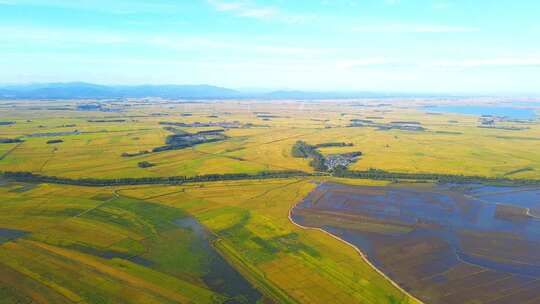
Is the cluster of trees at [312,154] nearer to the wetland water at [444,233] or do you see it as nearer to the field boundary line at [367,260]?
the wetland water at [444,233]

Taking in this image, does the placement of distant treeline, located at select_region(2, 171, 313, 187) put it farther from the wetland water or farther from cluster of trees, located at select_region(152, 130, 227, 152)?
cluster of trees, located at select_region(152, 130, 227, 152)

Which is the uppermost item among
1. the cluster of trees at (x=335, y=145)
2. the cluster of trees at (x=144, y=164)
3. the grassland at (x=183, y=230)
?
the cluster of trees at (x=335, y=145)

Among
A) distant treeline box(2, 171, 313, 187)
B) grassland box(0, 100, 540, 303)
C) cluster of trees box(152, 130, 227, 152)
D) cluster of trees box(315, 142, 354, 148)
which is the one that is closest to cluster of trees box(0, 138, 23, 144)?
grassland box(0, 100, 540, 303)

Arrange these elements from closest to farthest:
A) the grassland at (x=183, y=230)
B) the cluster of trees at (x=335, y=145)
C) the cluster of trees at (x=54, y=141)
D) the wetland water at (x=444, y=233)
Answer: the grassland at (x=183, y=230), the wetland water at (x=444, y=233), the cluster of trees at (x=54, y=141), the cluster of trees at (x=335, y=145)

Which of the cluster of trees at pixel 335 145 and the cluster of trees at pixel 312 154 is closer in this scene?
the cluster of trees at pixel 312 154

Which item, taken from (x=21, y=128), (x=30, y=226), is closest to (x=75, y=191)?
(x=30, y=226)

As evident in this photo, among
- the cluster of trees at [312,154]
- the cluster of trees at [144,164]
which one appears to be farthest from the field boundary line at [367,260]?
the cluster of trees at [144,164]

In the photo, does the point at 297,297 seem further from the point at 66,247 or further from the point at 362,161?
the point at 362,161
